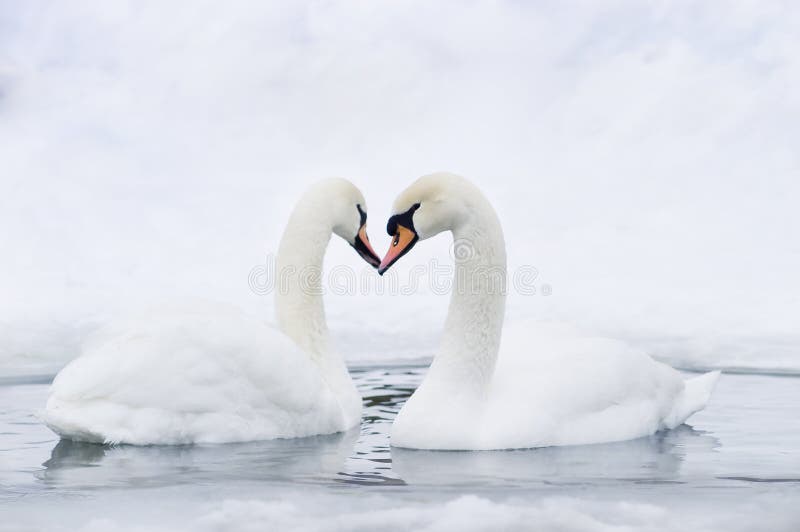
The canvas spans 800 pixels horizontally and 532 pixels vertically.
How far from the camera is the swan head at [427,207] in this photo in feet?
24.6

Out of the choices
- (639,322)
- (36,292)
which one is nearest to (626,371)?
(639,322)

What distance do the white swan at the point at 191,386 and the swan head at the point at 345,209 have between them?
1047mm

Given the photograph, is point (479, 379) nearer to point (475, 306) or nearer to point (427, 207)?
point (475, 306)

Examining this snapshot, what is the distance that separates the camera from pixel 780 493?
19.3 feet

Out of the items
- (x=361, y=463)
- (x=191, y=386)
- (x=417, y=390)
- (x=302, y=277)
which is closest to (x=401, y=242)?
(x=417, y=390)

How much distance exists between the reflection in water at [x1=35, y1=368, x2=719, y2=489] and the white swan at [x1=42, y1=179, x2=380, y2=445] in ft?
0.37

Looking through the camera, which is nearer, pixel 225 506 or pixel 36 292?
pixel 225 506

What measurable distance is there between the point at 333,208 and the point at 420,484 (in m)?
2.91

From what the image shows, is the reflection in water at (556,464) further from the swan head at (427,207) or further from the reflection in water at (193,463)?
the swan head at (427,207)

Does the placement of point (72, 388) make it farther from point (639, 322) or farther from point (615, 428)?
point (639, 322)

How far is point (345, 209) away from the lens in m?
8.76

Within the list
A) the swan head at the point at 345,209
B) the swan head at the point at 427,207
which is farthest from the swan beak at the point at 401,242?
the swan head at the point at 345,209

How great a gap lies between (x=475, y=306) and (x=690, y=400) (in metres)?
1.89

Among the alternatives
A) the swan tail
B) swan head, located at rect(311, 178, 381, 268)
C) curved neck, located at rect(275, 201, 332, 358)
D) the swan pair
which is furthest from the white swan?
the swan tail
